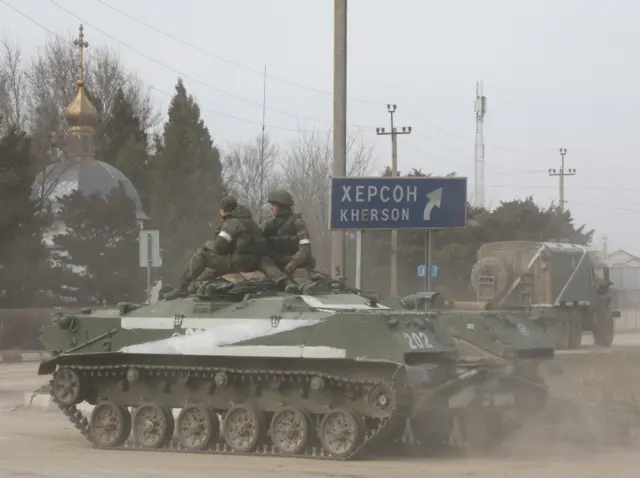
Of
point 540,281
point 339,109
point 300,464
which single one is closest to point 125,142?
point 540,281

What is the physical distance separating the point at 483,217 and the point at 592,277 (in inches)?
548

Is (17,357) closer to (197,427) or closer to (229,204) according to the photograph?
(229,204)

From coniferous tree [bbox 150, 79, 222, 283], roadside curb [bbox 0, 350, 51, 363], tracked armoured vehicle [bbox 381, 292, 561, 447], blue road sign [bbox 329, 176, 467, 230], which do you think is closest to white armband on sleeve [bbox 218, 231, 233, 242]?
blue road sign [bbox 329, 176, 467, 230]

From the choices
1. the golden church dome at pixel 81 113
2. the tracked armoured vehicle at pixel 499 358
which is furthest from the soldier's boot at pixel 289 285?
the golden church dome at pixel 81 113

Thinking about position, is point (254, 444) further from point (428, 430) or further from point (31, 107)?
point (31, 107)

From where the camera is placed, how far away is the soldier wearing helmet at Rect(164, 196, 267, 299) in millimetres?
15703

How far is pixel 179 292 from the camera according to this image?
15734 millimetres

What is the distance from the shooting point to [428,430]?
14.6 meters

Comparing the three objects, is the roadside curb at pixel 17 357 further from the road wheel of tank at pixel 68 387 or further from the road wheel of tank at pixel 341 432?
the road wheel of tank at pixel 341 432

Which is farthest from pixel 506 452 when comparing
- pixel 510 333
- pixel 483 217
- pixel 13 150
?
Result: pixel 483 217

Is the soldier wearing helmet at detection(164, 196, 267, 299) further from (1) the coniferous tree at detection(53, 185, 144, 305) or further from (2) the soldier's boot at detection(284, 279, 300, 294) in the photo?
(1) the coniferous tree at detection(53, 185, 144, 305)

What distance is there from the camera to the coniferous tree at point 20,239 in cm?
Result: 3888

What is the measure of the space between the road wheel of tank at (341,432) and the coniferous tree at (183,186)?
2861 centimetres

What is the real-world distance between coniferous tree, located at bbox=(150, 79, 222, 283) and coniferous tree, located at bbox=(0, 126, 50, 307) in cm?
444
